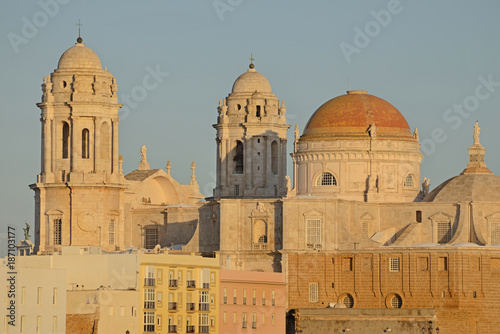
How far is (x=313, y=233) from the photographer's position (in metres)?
157

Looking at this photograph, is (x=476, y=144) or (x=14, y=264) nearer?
(x=14, y=264)

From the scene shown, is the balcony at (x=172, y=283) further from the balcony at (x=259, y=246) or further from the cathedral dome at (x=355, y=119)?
the cathedral dome at (x=355, y=119)

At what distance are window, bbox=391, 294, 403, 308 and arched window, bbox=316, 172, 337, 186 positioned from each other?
573 inches

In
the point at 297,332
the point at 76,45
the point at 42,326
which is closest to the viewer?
the point at 42,326

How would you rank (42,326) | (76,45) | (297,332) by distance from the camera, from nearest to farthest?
(42,326) < (297,332) < (76,45)

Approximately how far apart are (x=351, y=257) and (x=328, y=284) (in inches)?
101

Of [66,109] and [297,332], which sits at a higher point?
[66,109]

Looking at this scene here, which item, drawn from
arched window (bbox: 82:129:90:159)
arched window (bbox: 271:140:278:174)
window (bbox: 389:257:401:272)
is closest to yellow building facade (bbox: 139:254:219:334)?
window (bbox: 389:257:401:272)

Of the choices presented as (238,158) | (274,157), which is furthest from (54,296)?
(274,157)

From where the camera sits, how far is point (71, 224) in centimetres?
16025

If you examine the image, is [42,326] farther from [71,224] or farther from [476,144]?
[476,144]

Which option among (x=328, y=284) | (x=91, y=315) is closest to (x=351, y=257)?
(x=328, y=284)

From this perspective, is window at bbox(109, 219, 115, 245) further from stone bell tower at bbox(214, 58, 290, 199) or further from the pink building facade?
the pink building facade

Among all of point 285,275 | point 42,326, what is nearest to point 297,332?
point 285,275
